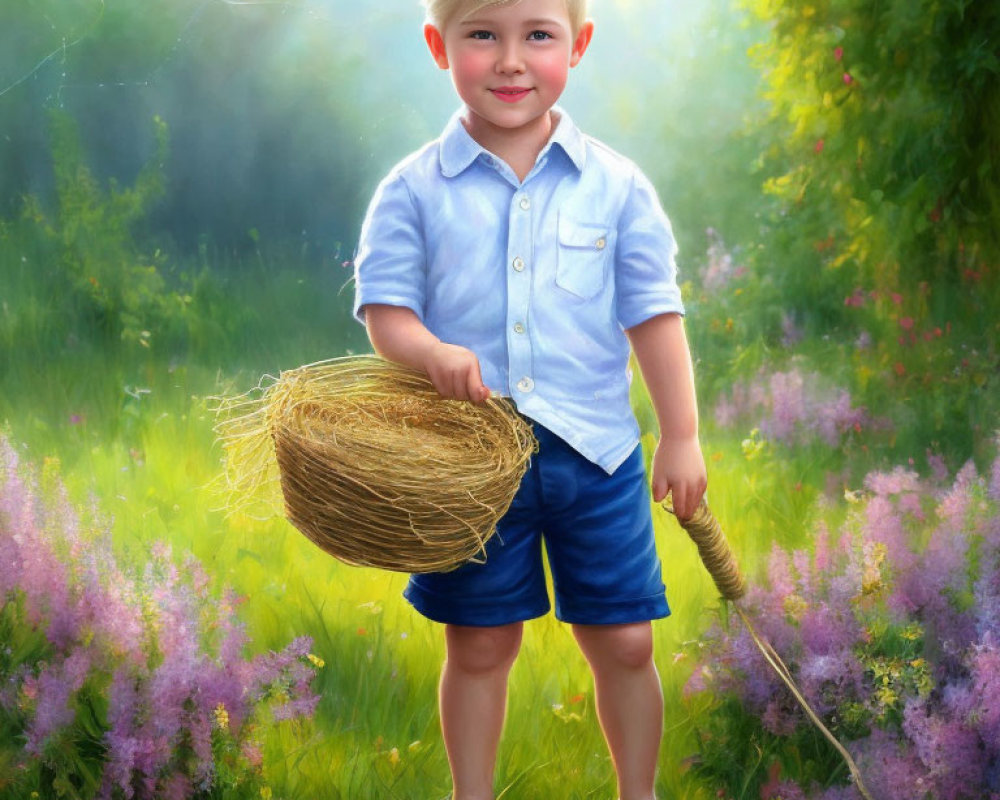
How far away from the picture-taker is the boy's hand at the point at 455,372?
2707 mm

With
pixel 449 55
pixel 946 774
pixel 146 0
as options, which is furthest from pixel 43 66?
pixel 946 774

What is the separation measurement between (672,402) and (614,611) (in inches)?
18.8

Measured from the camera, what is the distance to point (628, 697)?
3076mm

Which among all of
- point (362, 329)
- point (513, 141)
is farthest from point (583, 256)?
point (362, 329)

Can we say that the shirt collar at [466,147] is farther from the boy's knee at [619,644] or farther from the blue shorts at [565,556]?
the boy's knee at [619,644]

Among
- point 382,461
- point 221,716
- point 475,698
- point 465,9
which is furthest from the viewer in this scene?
point 221,716

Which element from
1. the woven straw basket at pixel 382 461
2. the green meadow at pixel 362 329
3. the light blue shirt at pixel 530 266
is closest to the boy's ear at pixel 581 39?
the light blue shirt at pixel 530 266

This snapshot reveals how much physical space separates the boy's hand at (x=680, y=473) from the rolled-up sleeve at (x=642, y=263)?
0.94 feet

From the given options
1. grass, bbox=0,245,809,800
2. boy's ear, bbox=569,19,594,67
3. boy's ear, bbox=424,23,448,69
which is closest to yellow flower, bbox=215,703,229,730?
grass, bbox=0,245,809,800

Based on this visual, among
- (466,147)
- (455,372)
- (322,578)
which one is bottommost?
(322,578)

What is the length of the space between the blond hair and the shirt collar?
21 centimetres

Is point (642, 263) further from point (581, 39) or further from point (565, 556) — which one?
point (565, 556)

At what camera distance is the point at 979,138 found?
163 inches

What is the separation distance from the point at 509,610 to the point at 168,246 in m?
2.92
